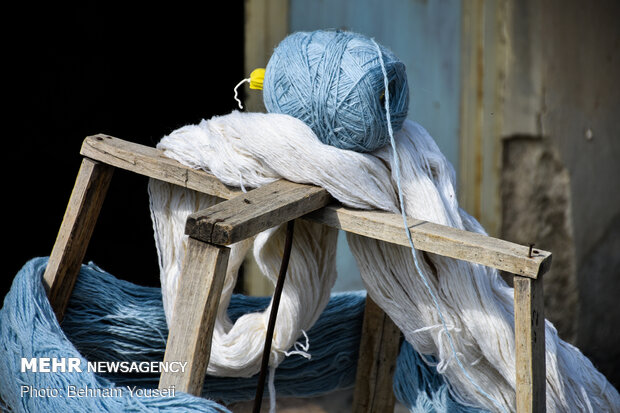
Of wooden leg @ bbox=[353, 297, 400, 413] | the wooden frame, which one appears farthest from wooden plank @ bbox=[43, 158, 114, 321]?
wooden leg @ bbox=[353, 297, 400, 413]

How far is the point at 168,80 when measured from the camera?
242cm

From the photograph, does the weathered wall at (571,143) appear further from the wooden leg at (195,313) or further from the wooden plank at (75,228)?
the wooden leg at (195,313)

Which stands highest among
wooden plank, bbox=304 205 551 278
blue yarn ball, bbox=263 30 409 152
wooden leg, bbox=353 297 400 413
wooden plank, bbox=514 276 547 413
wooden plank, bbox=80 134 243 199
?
blue yarn ball, bbox=263 30 409 152

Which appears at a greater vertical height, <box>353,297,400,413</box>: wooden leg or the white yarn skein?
the white yarn skein

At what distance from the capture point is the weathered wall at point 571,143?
290 centimetres

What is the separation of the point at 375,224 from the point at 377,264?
14 centimetres

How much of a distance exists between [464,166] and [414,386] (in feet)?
5.14

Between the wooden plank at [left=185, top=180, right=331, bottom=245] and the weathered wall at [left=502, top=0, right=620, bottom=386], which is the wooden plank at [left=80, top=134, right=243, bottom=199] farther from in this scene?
the weathered wall at [left=502, top=0, right=620, bottom=386]

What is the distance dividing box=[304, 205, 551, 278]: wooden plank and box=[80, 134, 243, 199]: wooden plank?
19cm

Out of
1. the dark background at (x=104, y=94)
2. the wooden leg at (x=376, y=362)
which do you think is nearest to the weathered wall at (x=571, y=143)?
the dark background at (x=104, y=94)

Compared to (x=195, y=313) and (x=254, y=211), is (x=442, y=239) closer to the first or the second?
(x=254, y=211)

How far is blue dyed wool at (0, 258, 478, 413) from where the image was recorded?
50.1 inches

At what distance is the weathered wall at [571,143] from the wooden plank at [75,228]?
6.18ft

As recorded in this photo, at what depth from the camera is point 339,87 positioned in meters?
1.26
